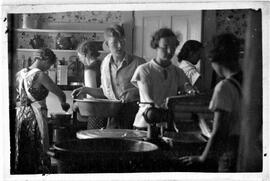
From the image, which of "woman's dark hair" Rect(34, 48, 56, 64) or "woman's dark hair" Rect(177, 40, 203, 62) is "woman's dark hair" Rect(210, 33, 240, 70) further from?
"woman's dark hair" Rect(34, 48, 56, 64)

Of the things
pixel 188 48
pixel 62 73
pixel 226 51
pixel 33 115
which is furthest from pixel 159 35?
pixel 33 115

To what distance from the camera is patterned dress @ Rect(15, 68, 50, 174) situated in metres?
1.18

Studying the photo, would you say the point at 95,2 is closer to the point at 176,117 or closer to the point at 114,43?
the point at 114,43

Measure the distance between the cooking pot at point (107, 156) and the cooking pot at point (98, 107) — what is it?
82mm

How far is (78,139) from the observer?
116 centimetres

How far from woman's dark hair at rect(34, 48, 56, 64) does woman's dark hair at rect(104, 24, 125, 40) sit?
0.59 feet

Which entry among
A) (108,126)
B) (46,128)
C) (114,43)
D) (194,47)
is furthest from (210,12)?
(46,128)

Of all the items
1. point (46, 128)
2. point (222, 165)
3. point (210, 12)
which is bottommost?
point (222, 165)

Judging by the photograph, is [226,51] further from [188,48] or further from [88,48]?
[88,48]

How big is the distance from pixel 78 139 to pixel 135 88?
242 millimetres

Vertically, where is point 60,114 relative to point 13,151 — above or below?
above

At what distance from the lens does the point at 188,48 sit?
1156 millimetres

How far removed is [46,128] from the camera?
3.87ft

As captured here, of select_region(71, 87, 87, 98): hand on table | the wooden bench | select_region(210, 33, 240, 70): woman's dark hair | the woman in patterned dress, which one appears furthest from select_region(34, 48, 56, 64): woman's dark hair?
select_region(210, 33, 240, 70): woman's dark hair
